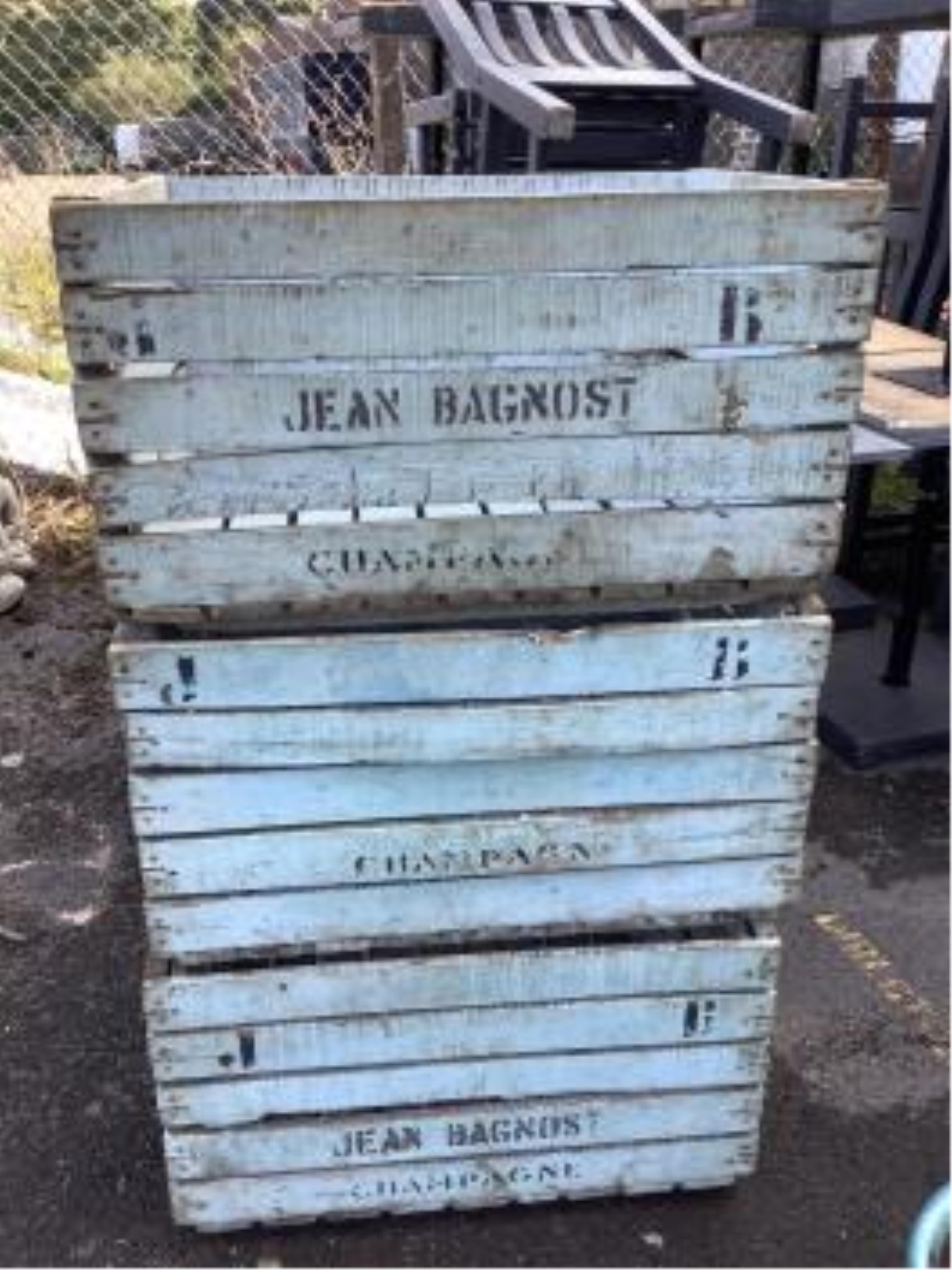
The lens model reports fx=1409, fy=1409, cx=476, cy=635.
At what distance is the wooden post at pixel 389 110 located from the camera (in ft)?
17.3

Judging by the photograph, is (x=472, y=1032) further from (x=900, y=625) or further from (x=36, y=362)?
(x=36, y=362)

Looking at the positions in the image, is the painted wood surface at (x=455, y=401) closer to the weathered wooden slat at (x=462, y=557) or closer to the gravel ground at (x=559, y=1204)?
the weathered wooden slat at (x=462, y=557)

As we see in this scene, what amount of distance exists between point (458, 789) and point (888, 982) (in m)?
1.42

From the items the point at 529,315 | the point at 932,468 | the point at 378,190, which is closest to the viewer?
the point at 529,315

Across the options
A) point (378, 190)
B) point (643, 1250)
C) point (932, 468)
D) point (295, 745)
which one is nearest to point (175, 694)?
point (295, 745)

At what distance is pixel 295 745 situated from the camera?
188 cm

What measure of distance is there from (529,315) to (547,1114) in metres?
1.26

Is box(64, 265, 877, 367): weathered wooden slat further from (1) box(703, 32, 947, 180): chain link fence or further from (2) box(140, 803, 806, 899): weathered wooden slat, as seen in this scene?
(1) box(703, 32, 947, 180): chain link fence

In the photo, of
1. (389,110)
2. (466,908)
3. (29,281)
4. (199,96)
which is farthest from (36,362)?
(466,908)

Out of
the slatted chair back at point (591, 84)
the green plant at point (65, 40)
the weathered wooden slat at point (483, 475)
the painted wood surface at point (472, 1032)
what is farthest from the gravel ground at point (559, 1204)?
the green plant at point (65, 40)

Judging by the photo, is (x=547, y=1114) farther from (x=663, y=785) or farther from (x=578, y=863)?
→ (x=663, y=785)

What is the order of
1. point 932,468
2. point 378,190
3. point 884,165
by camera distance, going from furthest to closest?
point 884,165 → point 932,468 → point 378,190

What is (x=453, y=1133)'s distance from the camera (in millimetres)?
2230

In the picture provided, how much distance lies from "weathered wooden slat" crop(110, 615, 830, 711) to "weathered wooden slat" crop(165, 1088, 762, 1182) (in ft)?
2.47
